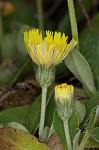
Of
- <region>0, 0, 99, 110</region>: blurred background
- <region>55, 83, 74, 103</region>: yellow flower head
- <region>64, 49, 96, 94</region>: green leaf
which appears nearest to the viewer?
<region>55, 83, 74, 103</region>: yellow flower head

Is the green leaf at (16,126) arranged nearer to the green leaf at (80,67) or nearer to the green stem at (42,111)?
the green stem at (42,111)

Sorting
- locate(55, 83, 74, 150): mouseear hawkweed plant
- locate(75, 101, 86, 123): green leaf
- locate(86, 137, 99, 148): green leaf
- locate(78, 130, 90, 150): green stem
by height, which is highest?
locate(55, 83, 74, 150): mouseear hawkweed plant

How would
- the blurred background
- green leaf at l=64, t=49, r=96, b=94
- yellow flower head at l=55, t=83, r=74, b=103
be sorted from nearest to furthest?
yellow flower head at l=55, t=83, r=74, b=103
green leaf at l=64, t=49, r=96, b=94
the blurred background

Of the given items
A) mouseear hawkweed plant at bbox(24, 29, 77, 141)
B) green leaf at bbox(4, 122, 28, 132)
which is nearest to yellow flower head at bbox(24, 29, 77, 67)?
mouseear hawkweed plant at bbox(24, 29, 77, 141)

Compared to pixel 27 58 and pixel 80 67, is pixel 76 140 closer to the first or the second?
pixel 80 67

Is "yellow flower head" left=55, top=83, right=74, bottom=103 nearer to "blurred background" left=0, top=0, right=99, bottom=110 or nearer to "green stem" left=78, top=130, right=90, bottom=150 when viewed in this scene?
"green stem" left=78, top=130, right=90, bottom=150

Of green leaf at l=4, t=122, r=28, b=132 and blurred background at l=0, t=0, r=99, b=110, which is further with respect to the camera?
blurred background at l=0, t=0, r=99, b=110

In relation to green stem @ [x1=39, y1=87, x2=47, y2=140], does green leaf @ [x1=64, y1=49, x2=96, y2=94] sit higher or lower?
higher
